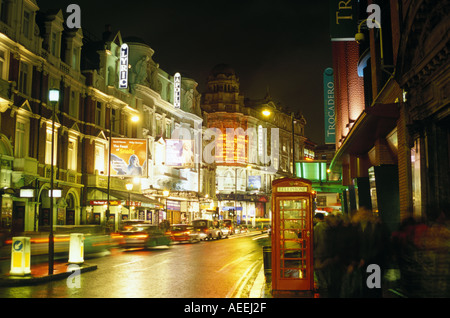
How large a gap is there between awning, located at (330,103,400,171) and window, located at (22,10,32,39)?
22.2 meters

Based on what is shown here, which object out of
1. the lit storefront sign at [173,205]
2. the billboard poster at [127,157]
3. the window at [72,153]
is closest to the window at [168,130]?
the lit storefront sign at [173,205]

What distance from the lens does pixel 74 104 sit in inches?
1538

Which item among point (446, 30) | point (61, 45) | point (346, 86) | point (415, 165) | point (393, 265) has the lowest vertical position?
point (393, 265)

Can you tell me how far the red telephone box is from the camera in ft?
38.8

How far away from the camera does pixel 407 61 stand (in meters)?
13.8

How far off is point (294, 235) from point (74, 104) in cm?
3083

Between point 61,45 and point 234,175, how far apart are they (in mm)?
57436

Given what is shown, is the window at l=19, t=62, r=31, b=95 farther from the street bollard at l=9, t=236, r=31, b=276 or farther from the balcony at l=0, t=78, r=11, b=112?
the street bollard at l=9, t=236, r=31, b=276

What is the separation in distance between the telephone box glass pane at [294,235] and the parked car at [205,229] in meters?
28.4

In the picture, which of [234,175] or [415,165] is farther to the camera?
[234,175]

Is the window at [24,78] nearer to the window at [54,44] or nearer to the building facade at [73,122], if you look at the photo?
the building facade at [73,122]

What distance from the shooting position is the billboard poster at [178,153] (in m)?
51.5
